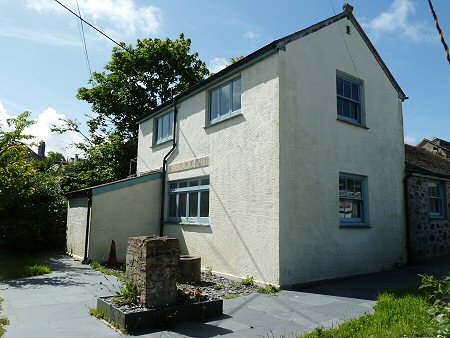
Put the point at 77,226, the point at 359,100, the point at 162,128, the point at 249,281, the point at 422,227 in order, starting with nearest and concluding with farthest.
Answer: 1. the point at 249,281
2. the point at 359,100
3. the point at 422,227
4. the point at 77,226
5. the point at 162,128

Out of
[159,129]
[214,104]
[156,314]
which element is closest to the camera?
[156,314]

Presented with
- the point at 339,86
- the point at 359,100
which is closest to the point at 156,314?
the point at 339,86

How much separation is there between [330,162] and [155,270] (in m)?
6.12

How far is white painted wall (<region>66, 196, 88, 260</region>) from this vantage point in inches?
518

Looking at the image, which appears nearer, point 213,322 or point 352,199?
point 213,322

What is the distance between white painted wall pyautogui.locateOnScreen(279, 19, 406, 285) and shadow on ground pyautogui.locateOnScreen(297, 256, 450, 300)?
1.07 ft

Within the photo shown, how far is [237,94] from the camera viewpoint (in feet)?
35.3

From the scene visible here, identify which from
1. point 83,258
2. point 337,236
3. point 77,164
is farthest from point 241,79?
point 77,164

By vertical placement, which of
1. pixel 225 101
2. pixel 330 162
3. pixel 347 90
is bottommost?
pixel 330 162

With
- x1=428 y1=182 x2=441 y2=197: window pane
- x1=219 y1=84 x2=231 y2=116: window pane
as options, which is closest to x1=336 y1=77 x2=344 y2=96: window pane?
x1=219 y1=84 x2=231 y2=116: window pane

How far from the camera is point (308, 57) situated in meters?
10.0

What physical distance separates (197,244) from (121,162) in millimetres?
14269

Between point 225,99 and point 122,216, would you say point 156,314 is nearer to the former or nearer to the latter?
point 225,99

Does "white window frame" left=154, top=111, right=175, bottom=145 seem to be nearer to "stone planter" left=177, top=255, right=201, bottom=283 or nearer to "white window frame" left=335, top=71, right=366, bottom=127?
"stone planter" left=177, top=255, right=201, bottom=283
